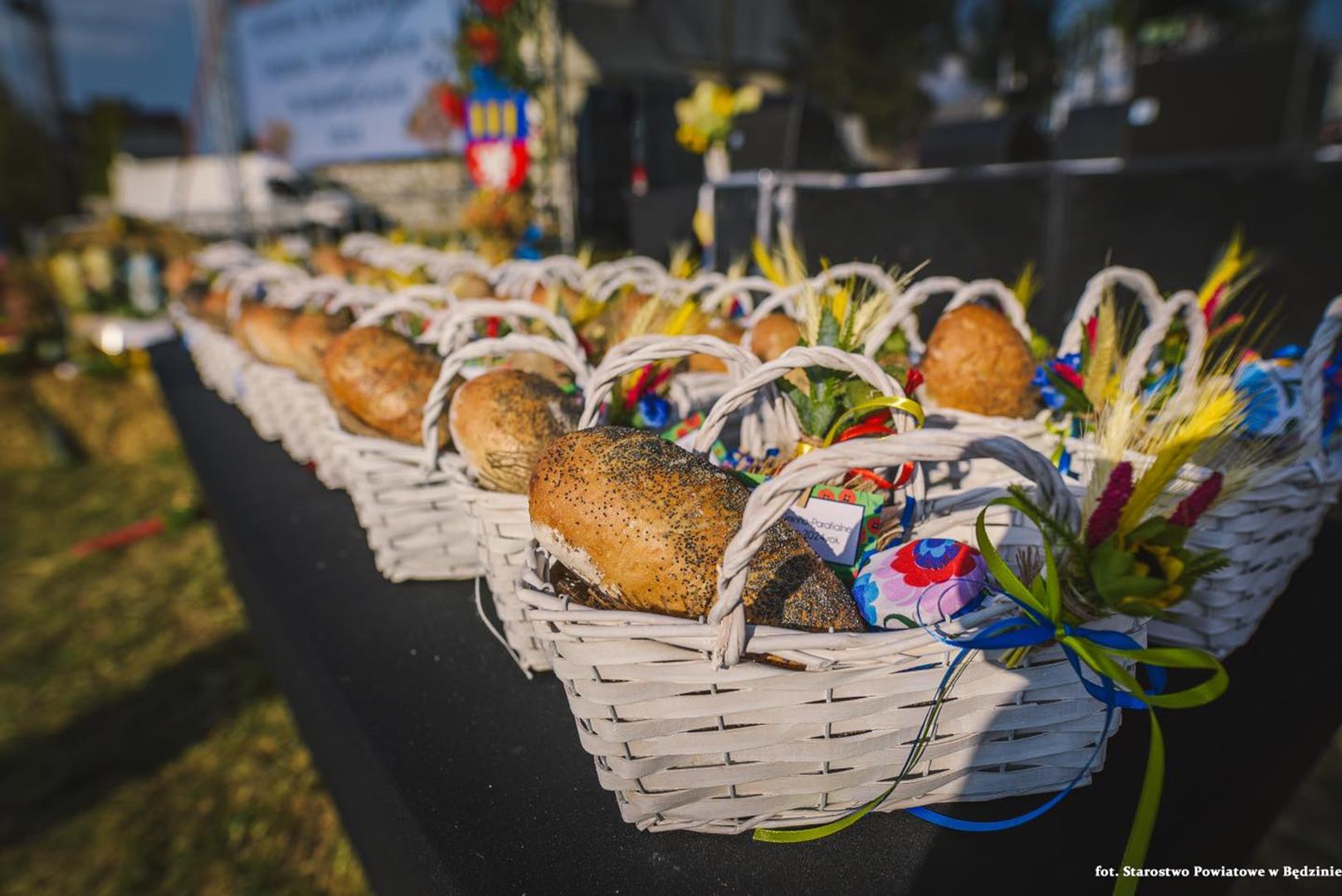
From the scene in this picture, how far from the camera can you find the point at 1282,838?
6.35 ft

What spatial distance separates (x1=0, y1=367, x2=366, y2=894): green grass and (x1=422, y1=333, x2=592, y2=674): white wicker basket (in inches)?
50.8

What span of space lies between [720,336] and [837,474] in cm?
116

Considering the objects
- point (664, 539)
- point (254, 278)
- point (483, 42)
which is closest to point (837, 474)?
point (664, 539)

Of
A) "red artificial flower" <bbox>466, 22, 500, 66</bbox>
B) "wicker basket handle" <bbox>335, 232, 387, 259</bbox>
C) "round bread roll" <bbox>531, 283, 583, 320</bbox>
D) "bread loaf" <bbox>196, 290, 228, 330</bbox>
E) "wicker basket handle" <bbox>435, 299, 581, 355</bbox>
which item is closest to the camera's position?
"wicker basket handle" <bbox>435, 299, 581, 355</bbox>

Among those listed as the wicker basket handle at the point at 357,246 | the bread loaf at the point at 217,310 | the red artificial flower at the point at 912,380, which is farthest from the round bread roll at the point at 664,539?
Answer: the wicker basket handle at the point at 357,246

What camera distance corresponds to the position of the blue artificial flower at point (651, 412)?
4.16 feet

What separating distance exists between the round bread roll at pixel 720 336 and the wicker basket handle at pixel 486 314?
0.44m

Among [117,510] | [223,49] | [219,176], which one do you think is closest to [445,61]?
[223,49]

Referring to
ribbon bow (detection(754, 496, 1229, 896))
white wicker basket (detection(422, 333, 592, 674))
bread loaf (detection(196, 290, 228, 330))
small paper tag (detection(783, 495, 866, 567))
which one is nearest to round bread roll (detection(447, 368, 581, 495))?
white wicker basket (detection(422, 333, 592, 674))

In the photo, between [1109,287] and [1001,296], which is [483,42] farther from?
[1109,287]

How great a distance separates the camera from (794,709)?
0.76 meters

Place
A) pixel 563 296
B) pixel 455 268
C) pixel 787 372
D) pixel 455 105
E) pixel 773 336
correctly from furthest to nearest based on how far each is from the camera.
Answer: pixel 455 105 < pixel 455 268 < pixel 563 296 < pixel 773 336 < pixel 787 372

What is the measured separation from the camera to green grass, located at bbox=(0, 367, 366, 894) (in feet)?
6.60

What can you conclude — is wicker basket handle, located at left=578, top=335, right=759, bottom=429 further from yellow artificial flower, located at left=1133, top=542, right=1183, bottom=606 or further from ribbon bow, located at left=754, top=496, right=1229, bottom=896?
yellow artificial flower, located at left=1133, top=542, right=1183, bottom=606
